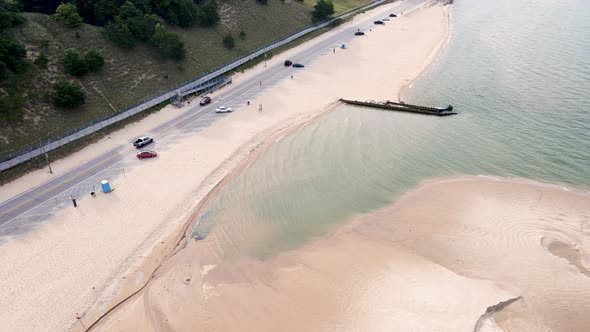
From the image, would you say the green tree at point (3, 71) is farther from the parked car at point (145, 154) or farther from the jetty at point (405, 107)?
the jetty at point (405, 107)

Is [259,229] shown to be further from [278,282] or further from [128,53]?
[128,53]

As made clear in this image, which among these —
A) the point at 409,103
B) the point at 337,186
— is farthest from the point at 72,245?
the point at 409,103

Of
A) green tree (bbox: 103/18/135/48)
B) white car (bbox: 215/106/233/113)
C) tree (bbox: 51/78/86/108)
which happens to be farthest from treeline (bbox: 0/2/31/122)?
white car (bbox: 215/106/233/113)

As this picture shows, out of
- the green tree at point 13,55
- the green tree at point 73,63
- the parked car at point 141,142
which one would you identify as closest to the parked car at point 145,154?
the parked car at point 141,142

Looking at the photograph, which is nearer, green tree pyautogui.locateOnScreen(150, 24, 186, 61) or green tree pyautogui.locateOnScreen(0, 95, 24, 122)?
green tree pyautogui.locateOnScreen(0, 95, 24, 122)

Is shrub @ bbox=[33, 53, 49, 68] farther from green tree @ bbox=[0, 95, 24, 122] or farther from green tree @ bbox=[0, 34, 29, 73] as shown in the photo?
green tree @ bbox=[0, 95, 24, 122]

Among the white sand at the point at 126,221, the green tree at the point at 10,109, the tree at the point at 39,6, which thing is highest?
the tree at the point at 39,6
